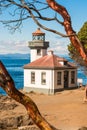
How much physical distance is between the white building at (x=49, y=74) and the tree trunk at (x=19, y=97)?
3467 centimetres

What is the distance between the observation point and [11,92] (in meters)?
6.60

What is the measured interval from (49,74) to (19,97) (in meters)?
35.3

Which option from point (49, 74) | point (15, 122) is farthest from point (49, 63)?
point (15, 122)

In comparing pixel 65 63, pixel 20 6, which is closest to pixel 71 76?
pixel 65 63

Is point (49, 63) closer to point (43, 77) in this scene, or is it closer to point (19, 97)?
point (43, 77)

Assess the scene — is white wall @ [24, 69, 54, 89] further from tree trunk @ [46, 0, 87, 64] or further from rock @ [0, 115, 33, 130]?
tree trunk @ [46, 0, 87, 64]

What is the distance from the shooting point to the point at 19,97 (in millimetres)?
6766

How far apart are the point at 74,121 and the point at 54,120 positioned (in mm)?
1429

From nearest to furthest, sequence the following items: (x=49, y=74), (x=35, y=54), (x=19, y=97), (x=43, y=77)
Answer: (x=19, y=97) → (x=49, y=74) → (x=43, y=77) → (x=35, y=54)

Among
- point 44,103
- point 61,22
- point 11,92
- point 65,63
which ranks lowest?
point 44,103

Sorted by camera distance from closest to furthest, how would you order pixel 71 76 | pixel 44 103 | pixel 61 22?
1. pixel 61 22
2. pixel 44 103
3. pixel 71 76

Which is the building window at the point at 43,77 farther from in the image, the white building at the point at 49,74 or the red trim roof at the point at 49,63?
the red trim roof at the point at 49,63

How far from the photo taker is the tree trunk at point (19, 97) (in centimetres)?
653

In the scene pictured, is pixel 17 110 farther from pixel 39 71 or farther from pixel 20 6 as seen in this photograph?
pixel 20 6
